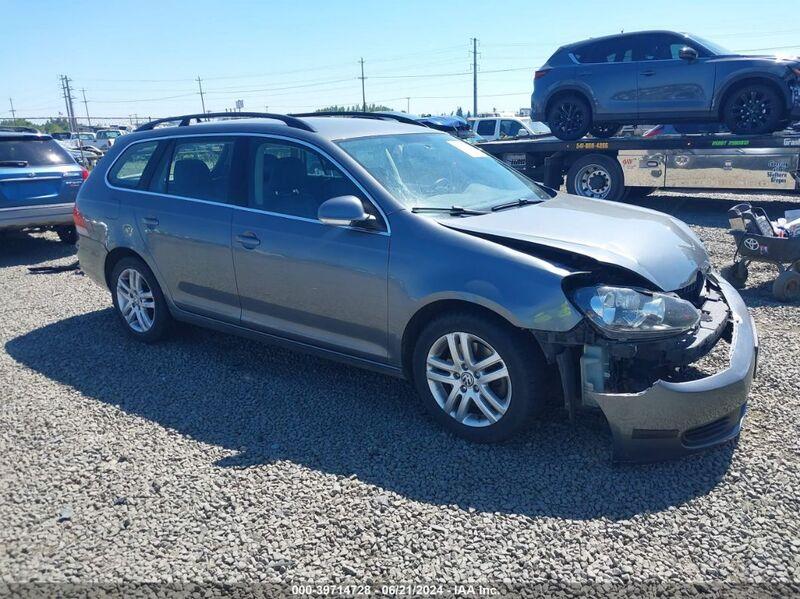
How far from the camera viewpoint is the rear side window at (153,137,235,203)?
465cm

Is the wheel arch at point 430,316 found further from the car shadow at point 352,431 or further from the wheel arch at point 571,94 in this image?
the wheel arch at point 571,94

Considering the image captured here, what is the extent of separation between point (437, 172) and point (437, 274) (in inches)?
43.1

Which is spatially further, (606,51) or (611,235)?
(606,51)

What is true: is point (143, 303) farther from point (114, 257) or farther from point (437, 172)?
point (437, 172)

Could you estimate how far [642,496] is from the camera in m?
3.12

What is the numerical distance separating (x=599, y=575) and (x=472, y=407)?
1.23m

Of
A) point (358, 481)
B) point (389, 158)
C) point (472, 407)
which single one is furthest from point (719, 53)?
point (358, 481)

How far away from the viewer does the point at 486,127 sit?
73.3 feet

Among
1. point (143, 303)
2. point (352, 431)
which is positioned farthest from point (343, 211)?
point (143, 303)

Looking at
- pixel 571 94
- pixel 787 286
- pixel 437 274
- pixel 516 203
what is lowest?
pixel 787 286

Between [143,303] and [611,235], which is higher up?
[611,235]

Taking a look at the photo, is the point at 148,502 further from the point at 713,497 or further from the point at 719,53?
the point at 719,53

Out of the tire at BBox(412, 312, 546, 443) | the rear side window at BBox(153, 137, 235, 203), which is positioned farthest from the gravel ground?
the rear side window at BBox(153, 137, 235, 203)

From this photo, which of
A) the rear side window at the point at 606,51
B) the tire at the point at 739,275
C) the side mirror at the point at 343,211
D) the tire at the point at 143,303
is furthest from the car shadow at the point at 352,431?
the rear side window at the point at 606,51
